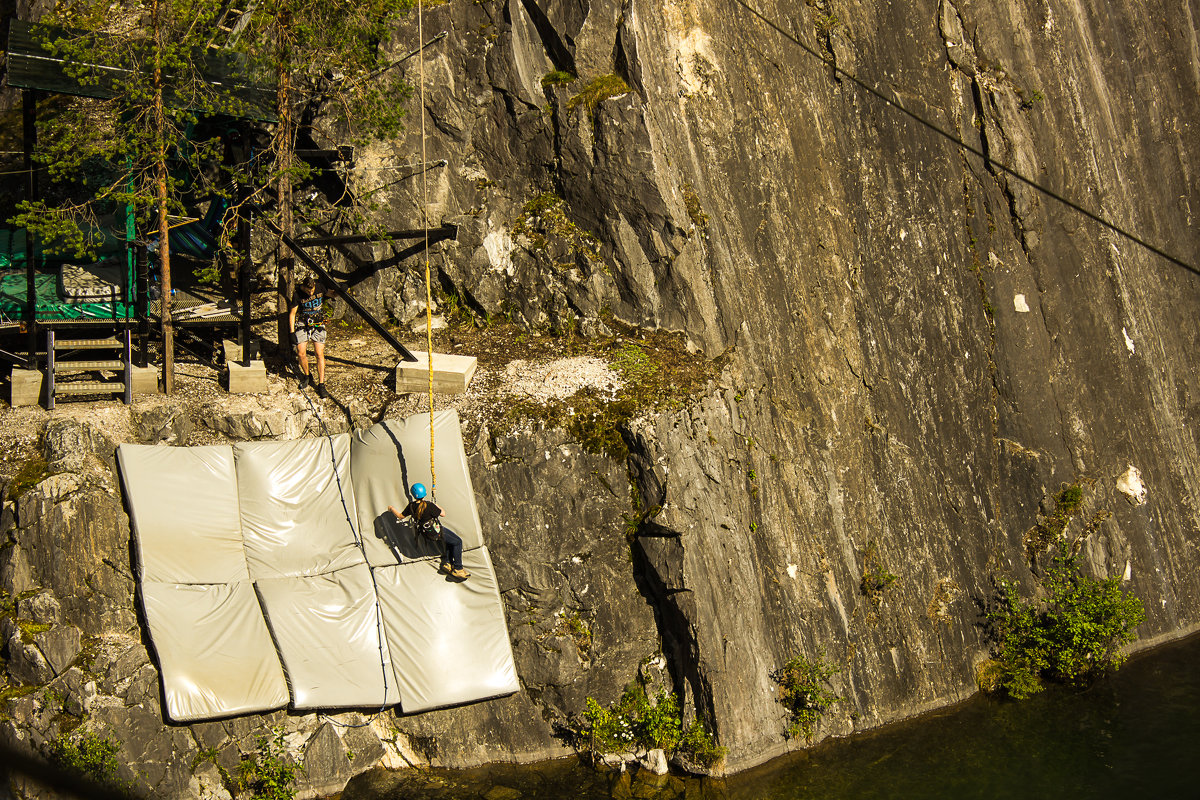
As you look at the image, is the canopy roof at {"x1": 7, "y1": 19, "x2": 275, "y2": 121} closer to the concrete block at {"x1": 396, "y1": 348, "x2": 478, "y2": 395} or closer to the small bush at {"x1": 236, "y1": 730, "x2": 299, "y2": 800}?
the concrete block at {"x1": 396, "y1": 348, "x2": 478, "y2": 395}

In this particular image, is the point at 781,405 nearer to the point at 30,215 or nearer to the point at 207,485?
the point at 207,485

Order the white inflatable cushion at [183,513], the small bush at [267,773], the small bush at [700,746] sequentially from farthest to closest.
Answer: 1. the small bush at [700,746]
2. the white inflatable cushion at [183,513]
3. the small bush at [267,773]

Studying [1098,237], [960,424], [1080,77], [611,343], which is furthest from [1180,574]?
[611,343]

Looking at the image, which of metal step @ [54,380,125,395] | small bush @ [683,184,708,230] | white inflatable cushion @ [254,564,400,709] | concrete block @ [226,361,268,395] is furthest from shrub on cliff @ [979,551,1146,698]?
metal step @ [54,380,125,395]

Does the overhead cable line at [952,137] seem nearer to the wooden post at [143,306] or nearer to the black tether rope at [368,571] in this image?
the black tether rope at [368,571]

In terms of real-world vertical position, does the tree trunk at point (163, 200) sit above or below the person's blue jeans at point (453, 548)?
above

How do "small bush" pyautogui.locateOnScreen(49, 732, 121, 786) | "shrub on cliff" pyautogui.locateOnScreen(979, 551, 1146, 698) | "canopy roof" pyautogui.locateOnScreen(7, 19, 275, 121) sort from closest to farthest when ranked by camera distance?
"small bush" pyautogui.locateOnScreen(49, 732, 121, 786), "canopy roof" pyautogui.locateOnScreen(7, 19, 275, 121), "shrub on cliff" pyautogui.locateOnScreen(979, 551, 1146, 698)

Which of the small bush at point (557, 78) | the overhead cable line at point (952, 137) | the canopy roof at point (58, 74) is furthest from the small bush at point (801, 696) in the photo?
the canopy roof at point (58, 74)
